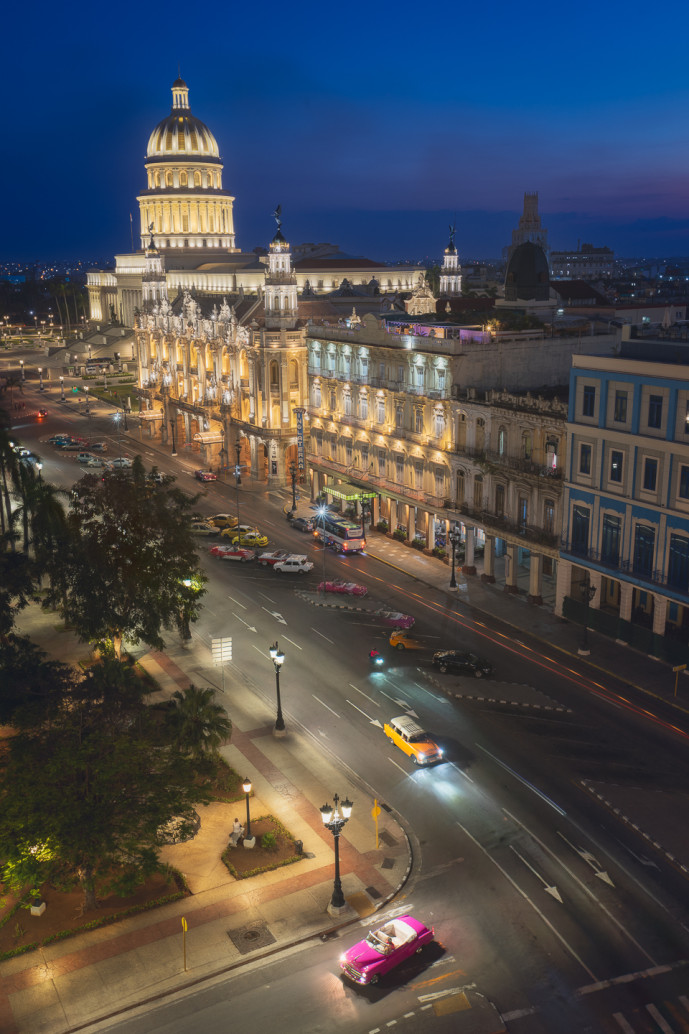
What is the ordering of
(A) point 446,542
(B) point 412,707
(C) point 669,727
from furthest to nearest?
(A) point 446,542 → (B) point 412,707 → (C) point 669,727

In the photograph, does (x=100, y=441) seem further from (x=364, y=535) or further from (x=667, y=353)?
(x=667, y=353)

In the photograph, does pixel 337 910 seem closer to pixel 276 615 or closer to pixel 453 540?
pixel 276 615

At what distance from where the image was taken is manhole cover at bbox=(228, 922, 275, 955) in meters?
30.3

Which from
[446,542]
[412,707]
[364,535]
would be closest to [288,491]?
[364,535]

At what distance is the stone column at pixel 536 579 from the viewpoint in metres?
57.7

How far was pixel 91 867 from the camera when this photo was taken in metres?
30.8

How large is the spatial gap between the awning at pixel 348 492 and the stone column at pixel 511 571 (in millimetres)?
16728

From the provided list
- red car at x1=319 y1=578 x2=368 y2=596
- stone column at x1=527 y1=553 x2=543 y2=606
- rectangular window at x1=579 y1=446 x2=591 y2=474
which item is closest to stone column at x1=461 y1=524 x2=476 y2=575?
stone column at x1=527 y1=553 x2=543 y2=606

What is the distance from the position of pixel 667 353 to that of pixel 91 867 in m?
37.5

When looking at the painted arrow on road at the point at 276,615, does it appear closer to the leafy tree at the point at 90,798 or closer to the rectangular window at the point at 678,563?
the rectangular window at the point at 678,563

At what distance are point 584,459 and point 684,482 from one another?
7.06m

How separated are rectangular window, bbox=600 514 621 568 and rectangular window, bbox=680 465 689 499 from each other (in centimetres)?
462

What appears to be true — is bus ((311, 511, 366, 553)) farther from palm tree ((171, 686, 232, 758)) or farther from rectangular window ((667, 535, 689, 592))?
palm tree ((171, 686, 232, 758))

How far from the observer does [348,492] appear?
75500mm
